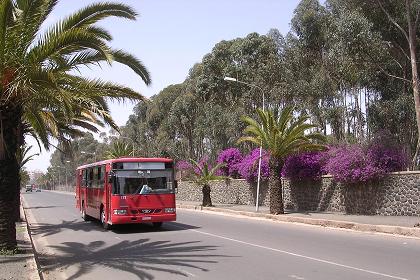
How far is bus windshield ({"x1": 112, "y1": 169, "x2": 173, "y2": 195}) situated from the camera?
18.6 meters

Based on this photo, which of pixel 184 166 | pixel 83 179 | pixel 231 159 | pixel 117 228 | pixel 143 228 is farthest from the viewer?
pixel 231 159

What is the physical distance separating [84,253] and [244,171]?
21.9 meters

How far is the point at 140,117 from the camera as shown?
83.4 meters

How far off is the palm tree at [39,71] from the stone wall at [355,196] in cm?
1452

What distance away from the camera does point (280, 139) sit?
84.2ft

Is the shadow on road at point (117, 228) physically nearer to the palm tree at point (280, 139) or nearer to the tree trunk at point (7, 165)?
the palm tree at point (280, 139)

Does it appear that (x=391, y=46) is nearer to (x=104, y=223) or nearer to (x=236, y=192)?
(x=104, y=223)

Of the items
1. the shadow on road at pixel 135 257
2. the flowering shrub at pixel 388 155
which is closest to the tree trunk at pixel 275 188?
the flowering shrub at pixel 388 155

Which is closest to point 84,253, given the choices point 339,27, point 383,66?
point 339,27

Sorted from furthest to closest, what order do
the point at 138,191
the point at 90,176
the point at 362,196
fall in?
the point at 362,196 < the point at 90,176 < the point at 138,191

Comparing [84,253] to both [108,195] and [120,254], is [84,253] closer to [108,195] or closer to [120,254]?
[120,254]

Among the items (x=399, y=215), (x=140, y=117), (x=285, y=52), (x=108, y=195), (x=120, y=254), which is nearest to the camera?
(x=120, y=254)

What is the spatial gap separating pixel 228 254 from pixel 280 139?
544 inches

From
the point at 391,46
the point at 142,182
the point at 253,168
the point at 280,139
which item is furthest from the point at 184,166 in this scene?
the point at 142,182
